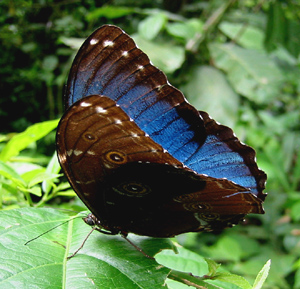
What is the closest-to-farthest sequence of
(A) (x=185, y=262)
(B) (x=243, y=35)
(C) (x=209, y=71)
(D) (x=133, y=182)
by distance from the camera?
1. (D) (x=133, y=182)
2. (A) (x=185, y=262)
3. (C) (x=209, y=71)
4. (B) (x=243, y=35)

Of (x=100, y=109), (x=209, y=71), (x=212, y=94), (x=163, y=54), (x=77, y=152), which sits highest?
(x=100, y=109)

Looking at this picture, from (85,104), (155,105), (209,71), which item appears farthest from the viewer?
(209,71)

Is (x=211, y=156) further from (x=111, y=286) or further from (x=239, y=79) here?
(x=239, y=79)

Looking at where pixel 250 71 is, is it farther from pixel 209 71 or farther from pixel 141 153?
pixel 141 153

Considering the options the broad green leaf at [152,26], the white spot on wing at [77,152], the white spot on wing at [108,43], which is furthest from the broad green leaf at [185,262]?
the broad green leaf at [152,26]

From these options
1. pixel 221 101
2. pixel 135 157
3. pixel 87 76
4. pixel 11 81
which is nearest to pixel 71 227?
pixel 135 157

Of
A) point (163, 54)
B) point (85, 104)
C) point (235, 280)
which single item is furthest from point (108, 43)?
point (163, 54)
